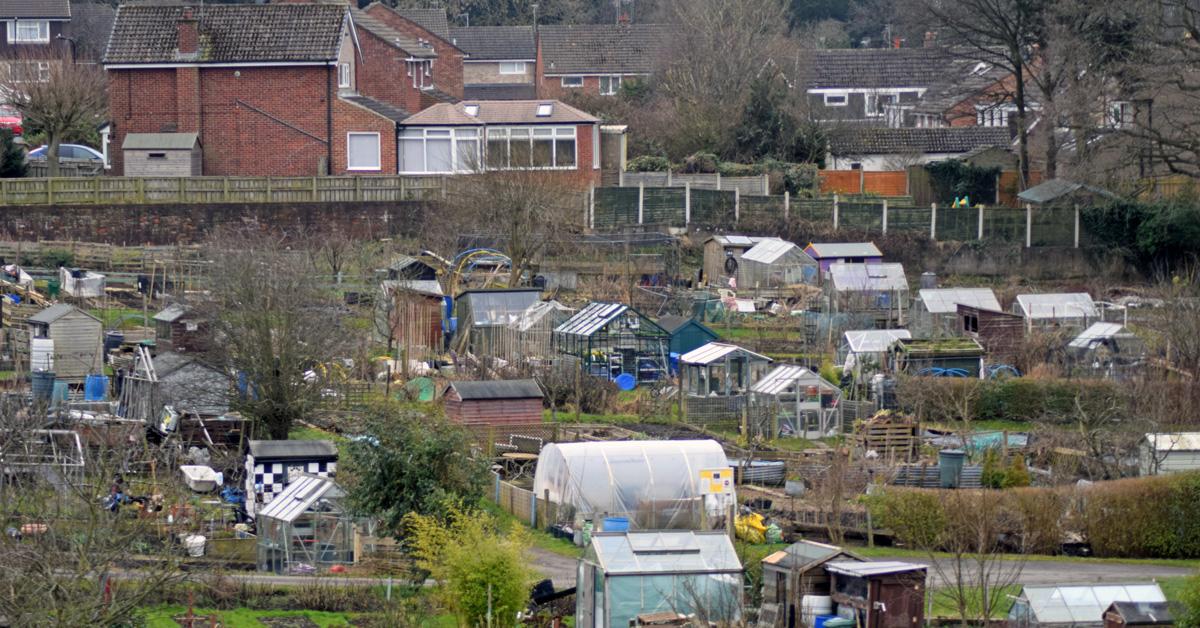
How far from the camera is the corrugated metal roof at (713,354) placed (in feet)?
120

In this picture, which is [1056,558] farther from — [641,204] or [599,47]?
[599,47]

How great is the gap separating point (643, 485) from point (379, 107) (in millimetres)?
30086

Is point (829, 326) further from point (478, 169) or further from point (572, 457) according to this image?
point (572, 457)

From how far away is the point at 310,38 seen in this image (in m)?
54.5

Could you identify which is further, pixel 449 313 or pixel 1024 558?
pixel 449 313

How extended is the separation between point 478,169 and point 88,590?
3158cm

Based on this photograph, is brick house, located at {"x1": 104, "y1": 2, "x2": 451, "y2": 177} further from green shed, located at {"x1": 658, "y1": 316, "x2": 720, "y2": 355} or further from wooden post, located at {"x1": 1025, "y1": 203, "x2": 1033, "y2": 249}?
wooden post, located at {"x1": 1025, "y1": 203, "x2": 1033, "y2": 249}

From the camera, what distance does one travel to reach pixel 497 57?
85.0m

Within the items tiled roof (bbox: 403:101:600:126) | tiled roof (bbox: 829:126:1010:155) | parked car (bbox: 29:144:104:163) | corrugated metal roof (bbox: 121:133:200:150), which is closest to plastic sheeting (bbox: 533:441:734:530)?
tiled roof (bbox: 403:101:600:126)

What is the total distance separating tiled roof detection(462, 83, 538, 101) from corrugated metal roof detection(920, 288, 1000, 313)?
40.3 metres

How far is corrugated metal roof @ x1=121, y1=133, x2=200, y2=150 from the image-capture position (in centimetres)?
5275

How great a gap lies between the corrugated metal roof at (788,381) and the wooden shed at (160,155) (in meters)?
23.4

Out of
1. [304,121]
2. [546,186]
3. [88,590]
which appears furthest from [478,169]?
[88,590]

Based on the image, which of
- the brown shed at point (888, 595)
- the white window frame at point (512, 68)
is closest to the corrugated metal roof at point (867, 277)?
the brown shed at point (888, 595)
